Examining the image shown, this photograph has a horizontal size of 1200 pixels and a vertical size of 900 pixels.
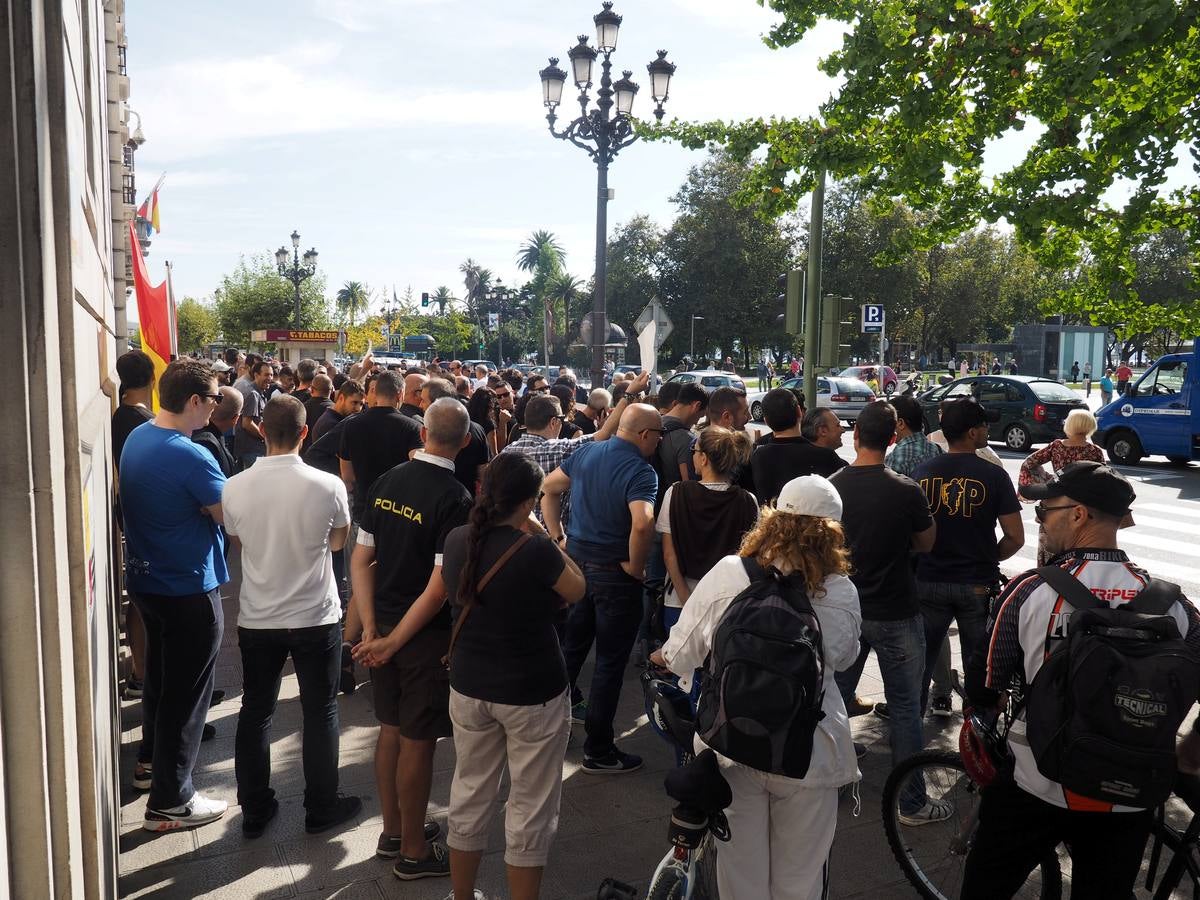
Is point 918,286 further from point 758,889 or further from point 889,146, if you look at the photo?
point 758,889

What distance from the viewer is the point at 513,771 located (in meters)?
3.41

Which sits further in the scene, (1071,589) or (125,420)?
(125,420)

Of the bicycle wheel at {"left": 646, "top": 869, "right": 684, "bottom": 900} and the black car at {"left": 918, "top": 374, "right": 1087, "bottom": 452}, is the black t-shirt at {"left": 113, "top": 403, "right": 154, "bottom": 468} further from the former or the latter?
the black car at {"left": 918, "top": 374, "right": 1087, "bottom": 452}

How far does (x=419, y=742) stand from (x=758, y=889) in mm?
1537

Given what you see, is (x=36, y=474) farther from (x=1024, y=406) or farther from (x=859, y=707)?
(x=1024, y=406)

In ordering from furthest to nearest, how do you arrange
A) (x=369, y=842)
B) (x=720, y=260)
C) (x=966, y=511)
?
1. (x=720, y=260)
2. (x=966, y=511)
3. (x=369, y=842)

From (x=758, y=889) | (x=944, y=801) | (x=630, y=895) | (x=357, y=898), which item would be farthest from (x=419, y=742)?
(x=944, y=801)

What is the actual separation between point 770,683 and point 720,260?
4748cm

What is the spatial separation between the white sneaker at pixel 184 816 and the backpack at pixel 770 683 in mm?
2712

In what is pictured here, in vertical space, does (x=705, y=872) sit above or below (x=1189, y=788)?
below

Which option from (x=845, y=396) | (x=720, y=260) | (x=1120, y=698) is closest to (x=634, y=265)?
(x=720, y=260)

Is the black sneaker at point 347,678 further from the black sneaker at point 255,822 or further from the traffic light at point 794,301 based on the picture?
the traffic light at point 794,301

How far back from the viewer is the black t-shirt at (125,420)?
521 centimetres

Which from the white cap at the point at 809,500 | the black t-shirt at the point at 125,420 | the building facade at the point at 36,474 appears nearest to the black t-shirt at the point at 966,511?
the white cap at the point at 809,500
